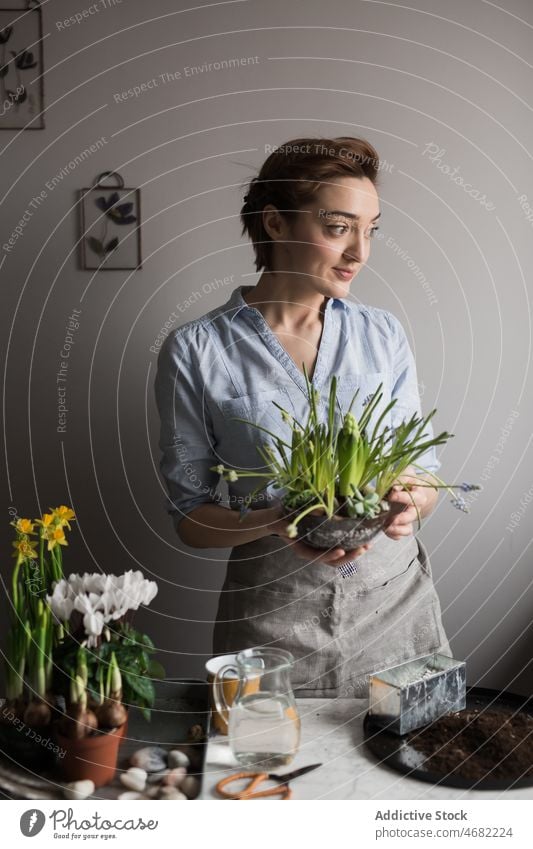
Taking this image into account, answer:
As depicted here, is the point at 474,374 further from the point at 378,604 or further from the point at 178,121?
the point at 178,121

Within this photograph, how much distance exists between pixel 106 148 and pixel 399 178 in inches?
21.0

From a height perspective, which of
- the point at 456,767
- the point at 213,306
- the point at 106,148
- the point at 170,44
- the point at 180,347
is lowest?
the point at 456,767

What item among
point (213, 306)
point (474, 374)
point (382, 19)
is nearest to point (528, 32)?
point (382, 19)

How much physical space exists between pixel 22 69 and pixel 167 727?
1109 mm

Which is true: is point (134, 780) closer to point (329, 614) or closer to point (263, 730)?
point (263, 730)

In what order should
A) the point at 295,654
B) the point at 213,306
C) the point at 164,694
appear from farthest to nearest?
the point at 213,306 → the point at 295,654 → the point at 164,694

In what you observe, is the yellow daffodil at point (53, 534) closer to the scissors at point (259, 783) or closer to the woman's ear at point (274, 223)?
the scissors at point (259, 783)

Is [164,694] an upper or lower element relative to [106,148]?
lower

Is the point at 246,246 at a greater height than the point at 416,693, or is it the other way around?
the point at 246,246

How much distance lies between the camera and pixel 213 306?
1487mm

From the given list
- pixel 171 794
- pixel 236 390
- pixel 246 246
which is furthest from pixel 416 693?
pixel 246 246

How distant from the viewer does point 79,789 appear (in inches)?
31.0

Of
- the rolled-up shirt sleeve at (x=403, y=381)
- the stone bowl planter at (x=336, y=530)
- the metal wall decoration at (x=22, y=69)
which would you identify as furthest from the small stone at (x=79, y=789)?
the metal wall decoration at (x=22, y=69)

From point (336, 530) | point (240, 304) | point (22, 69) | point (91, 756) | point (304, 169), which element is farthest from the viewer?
point (22, 69)
